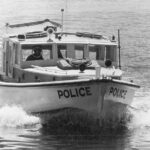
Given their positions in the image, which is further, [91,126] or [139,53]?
[139,53]

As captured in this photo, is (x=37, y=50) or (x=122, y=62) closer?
(x=37, y=50)

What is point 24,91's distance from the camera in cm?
2275

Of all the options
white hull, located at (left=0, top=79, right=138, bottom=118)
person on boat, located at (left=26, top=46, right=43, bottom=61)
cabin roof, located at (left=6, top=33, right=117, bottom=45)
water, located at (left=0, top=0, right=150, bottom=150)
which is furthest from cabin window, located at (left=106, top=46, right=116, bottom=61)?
person on boat, located at (left=26, top=46, right=43, bottom=61)

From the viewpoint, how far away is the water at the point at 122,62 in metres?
21.1

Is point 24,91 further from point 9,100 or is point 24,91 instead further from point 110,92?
point 110,92

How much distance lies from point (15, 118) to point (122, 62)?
60.3 ft

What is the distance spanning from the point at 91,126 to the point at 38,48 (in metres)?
3.49

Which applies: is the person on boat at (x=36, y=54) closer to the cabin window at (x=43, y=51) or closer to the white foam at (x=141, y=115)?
the cabin window at (x=43, y=51)

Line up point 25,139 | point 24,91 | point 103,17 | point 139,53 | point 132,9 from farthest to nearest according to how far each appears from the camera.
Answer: point 132,9 < point 103,17 < point 139,53 < point 24,91 < point 25,139

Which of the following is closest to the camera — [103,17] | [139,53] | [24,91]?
[24,91]

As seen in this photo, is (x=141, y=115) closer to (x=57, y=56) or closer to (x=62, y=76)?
(x=57, y=56)

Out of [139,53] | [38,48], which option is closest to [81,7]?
[139,53]

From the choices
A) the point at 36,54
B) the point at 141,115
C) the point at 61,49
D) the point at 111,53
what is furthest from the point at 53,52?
the point at 141,115

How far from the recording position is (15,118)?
23.5 m
